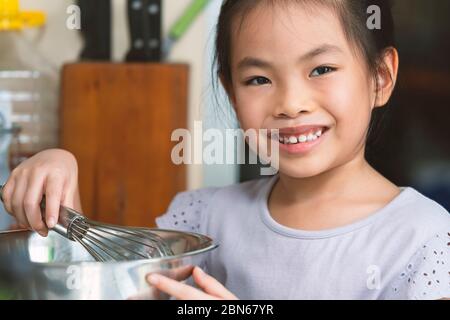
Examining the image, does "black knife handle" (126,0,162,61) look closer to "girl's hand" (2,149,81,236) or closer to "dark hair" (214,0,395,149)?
"dark hair" (214,0,395,149)

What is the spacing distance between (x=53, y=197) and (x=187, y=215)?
0.90 ft

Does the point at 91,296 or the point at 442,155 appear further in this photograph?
the point at 442,155

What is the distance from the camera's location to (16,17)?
1.31 metres

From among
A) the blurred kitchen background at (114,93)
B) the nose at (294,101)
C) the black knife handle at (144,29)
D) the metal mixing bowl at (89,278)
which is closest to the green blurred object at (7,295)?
the metal mixing bowl at (89,278)

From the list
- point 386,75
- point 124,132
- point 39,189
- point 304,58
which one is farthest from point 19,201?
point 124,132

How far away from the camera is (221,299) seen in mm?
431

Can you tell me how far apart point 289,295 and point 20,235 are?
0.89 feet

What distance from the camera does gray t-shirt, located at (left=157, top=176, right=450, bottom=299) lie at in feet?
1.90

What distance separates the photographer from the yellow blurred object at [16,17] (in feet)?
4.24

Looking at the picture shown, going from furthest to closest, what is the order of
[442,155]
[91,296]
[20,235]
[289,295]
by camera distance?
[442,155]
[289,295]
[20,235]
[91,296]

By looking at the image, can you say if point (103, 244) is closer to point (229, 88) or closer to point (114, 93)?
point (229, 88)

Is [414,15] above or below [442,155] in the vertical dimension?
above
